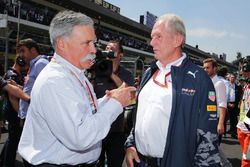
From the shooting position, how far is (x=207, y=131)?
221 cm

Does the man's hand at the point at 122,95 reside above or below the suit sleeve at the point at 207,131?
above

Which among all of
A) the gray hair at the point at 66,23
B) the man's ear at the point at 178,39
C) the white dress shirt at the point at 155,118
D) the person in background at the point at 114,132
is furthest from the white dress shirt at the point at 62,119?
the person in background at the point at 114,132

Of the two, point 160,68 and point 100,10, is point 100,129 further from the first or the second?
point 100,10

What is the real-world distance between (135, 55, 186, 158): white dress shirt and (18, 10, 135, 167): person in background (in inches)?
12.8

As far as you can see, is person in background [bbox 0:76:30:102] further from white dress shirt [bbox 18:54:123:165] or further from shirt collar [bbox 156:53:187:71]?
shirt collar [bbox 156:53:187:71]

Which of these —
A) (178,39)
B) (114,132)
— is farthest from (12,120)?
(178,39)

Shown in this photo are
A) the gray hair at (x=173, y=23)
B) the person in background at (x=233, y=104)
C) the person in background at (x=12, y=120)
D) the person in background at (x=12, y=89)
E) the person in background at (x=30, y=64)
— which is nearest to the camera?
the gray hair at (x=173, y=23)

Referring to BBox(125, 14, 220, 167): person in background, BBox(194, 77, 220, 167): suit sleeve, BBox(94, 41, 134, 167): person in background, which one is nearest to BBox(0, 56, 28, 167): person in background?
BBox(94, 41, 134, 167): person in background

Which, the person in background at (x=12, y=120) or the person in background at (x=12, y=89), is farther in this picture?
the person in background at (x=12, y=120)

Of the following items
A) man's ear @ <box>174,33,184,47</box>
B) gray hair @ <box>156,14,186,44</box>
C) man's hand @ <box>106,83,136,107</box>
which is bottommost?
man's hand @ <box>106,83,136,107</box>

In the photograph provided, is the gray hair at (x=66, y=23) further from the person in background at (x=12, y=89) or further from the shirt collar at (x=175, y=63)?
the person in background at (x=12, y=89)

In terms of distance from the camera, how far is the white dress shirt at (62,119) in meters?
1.80

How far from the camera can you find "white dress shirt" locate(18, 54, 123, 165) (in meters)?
1.80

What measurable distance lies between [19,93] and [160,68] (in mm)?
1948
